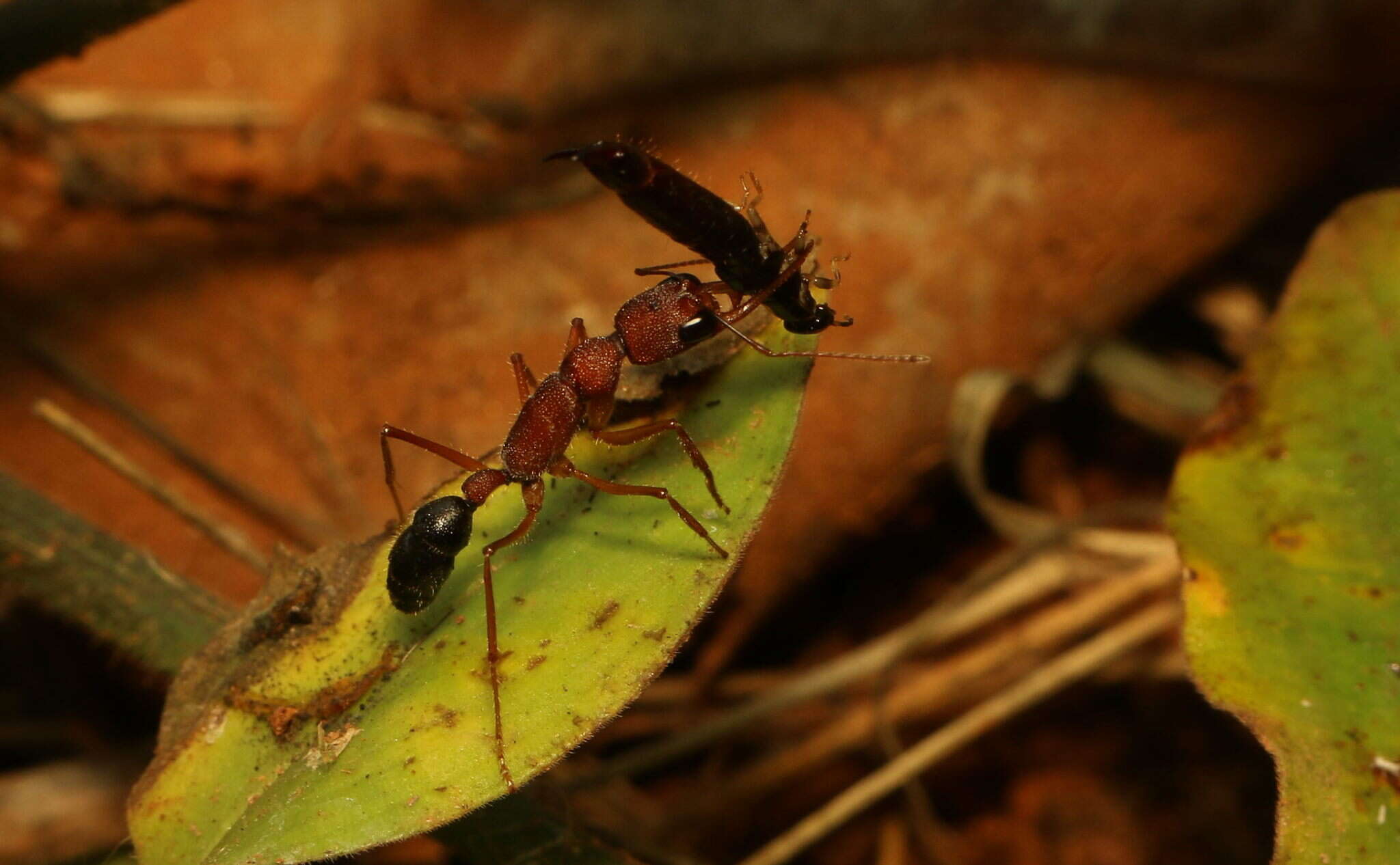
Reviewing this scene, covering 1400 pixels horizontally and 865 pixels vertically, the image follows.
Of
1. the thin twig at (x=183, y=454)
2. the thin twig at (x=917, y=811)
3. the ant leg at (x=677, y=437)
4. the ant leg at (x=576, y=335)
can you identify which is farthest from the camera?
the thin twig at (x=183, y=454)

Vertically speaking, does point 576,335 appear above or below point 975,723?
above

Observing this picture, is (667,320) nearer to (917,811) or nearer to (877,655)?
(877,655)

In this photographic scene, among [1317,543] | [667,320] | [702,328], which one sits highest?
[667,320]

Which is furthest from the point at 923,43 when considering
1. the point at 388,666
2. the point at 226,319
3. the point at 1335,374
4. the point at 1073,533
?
the point at 388,666

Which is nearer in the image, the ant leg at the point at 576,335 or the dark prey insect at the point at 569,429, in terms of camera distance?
the dark prey insect at the point at 569,429

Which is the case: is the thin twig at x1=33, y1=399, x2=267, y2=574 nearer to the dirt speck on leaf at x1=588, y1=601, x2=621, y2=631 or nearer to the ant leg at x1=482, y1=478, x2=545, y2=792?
the ant leg at x1=482, y1=478, x2=545, y2=792

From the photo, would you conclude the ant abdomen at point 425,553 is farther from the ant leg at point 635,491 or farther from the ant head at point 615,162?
the ant head at point 615,162

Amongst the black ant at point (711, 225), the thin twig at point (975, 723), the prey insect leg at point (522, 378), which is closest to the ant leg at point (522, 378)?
the prey insect leg at point (522, 378)

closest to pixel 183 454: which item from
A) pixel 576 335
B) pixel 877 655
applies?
pixel 576 335
